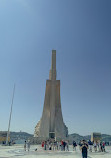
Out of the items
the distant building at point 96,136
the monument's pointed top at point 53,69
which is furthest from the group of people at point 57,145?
the monument's pointed top at point 53,69

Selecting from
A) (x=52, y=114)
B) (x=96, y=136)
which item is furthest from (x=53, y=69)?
(x=96, y=136)

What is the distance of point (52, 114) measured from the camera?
98.3ft

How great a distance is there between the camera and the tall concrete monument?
28.0m

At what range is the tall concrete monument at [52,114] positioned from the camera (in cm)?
2802

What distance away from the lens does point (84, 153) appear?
20.8 feet

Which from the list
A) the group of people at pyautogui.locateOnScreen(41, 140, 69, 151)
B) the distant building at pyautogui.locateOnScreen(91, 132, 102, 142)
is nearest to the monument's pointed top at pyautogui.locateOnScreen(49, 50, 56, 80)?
the distant building at pyautogui.locateOnScreen(91, 132, 102, 142)

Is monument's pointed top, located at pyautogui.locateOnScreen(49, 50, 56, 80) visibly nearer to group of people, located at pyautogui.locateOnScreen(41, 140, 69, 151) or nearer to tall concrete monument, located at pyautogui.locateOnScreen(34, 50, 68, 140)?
tall concrete monument, located at pyautogui.locateOnScreen(34, 50, 68, 140)

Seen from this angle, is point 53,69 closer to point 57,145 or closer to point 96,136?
point 96,136

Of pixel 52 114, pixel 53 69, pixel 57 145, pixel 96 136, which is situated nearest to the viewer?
pixel 57 145

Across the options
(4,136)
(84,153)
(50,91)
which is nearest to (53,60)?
(50,91)

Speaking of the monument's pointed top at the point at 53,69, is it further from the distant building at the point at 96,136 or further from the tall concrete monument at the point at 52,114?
the distant building at the point at 96,136

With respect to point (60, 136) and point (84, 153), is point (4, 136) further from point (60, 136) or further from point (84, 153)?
point (84, 153)

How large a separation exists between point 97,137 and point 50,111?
9.85 metres

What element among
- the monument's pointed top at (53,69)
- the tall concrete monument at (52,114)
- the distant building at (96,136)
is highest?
the monument's pointed top at (53,69)
